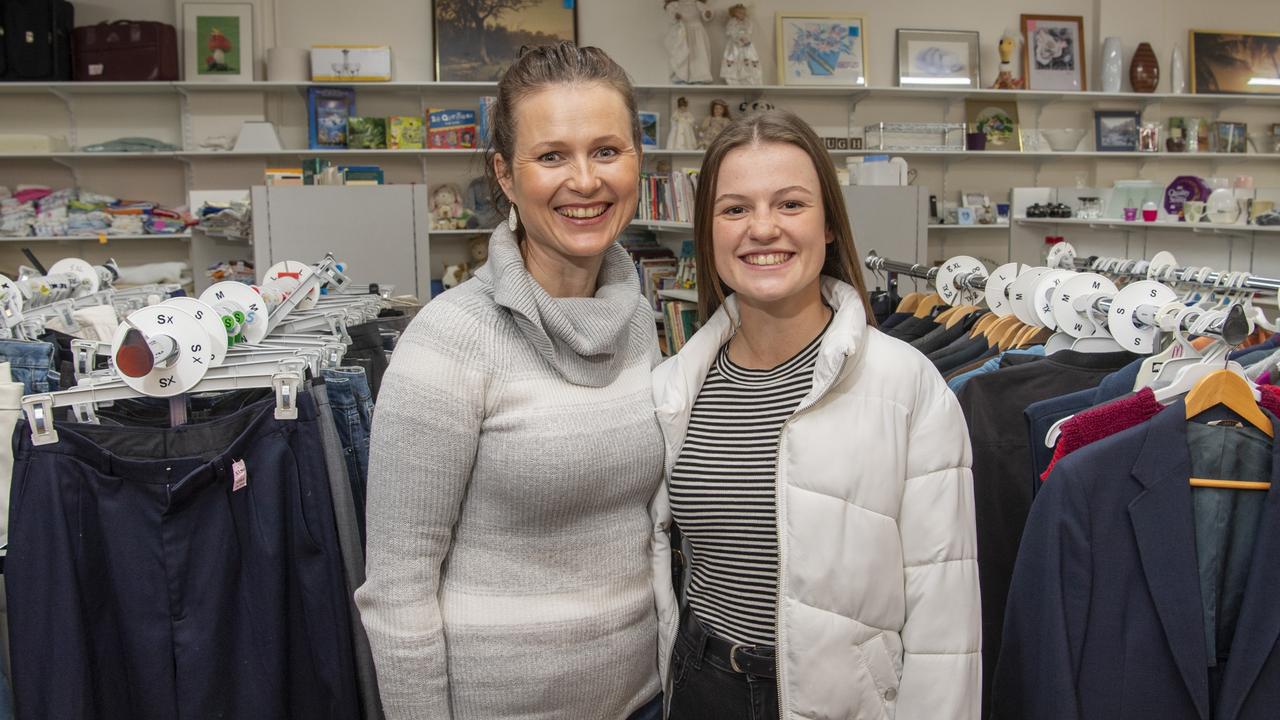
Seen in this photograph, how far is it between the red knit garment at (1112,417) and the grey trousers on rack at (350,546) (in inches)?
43.5

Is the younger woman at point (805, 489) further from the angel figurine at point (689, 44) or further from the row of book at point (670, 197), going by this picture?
the angel figurine at point (689, 44)

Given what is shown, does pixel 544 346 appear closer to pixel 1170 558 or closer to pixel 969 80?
pixel 1170 558

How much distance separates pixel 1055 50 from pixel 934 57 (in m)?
0.96

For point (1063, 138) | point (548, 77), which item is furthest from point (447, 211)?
point (548, 77)

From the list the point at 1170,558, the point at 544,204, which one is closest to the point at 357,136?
the point at 544,204

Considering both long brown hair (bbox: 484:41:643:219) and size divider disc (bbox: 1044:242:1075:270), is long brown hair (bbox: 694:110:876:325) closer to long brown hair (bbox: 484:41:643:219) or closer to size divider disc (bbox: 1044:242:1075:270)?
long brown hair (bbox: 484:41:643:219)

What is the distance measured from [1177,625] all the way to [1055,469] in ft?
0.83

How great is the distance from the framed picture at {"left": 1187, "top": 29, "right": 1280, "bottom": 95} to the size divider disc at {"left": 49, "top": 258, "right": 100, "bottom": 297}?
7.70 meters

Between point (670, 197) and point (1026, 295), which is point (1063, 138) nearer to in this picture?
point (670, 197)

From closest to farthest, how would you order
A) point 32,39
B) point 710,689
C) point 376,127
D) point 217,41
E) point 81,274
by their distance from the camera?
point 710,689 → point 81,274 → point 32,39 → point 217,41 → point 376,127

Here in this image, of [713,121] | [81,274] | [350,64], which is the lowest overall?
[81,274]

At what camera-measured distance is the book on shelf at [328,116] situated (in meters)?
6.59

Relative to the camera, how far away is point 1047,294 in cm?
202

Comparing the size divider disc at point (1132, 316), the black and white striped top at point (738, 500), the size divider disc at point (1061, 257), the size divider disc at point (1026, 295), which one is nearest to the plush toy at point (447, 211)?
the size divider disc at point (1061, 257)
